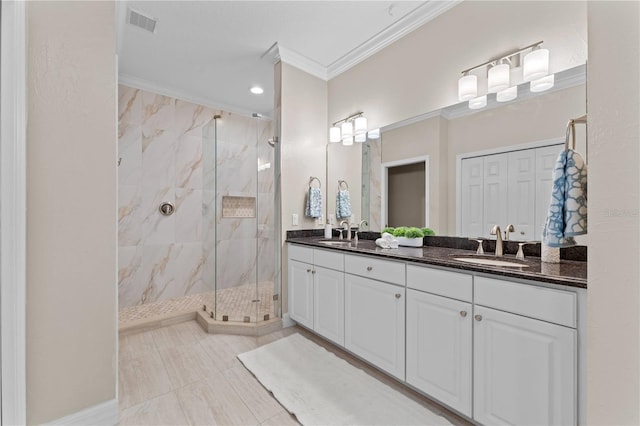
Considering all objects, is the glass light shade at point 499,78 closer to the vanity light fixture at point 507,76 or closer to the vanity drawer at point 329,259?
the vanity light fixture at point 507,76

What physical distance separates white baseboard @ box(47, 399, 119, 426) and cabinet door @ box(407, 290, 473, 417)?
5.44 feet

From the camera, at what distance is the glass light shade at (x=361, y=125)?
2.73m

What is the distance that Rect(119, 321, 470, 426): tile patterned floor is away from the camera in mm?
1503

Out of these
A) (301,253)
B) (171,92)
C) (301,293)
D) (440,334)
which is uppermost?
(171,92)

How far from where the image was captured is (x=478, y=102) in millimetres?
1904

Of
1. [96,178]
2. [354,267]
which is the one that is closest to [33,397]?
[96,178]

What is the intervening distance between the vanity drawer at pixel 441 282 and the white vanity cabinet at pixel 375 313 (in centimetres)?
9

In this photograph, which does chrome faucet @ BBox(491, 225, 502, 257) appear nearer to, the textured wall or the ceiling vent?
the textured wall

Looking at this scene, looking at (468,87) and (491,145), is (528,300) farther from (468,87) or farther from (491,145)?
(468,87)

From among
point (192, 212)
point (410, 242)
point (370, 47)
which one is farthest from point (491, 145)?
point (192, 212)

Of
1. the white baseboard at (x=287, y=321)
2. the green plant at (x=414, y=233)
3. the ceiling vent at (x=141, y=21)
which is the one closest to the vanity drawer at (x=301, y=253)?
the white baseboard at (x=287, y=321)

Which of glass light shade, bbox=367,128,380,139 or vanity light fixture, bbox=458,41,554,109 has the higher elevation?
vanity light fixture, bbox=458,41,554,109

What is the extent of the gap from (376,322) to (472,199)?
1116 millimetres

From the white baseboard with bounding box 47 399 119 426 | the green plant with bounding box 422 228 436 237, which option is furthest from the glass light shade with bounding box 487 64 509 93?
the white baseboard with bounding box 47 399 119 426
